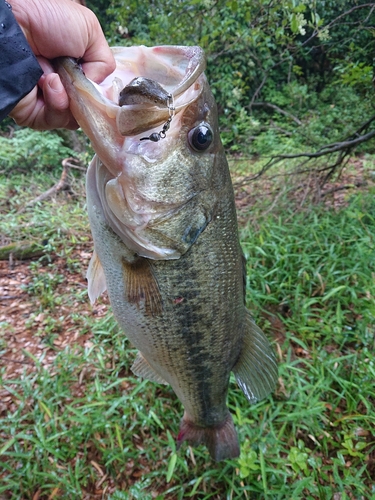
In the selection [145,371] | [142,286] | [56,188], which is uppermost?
[56,188]

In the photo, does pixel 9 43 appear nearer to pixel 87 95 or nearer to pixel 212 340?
pixel 87 95

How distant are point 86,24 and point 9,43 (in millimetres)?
269

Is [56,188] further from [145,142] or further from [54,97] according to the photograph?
[145,142]

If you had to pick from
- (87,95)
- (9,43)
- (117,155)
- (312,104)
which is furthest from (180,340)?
(312,104)

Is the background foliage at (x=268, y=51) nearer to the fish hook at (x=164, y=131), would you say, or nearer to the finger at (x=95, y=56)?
the finger at (x=95, y=56)

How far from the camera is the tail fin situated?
1.87m

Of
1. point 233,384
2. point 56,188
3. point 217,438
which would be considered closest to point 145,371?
point 217,438

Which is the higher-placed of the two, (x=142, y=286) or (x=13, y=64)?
(x=13, y=64)

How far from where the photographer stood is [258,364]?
5.79 feet

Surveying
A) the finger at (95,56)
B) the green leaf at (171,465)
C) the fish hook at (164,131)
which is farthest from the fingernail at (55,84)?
the green leaf at (171,465)

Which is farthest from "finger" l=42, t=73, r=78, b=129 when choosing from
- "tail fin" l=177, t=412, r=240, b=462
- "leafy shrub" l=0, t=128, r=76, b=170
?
"leafy shrub" l=0, t=128, r=76, b=170

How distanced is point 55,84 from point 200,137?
517 millimetres

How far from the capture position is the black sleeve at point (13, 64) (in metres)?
1.06

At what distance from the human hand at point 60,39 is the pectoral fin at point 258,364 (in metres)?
1.28
